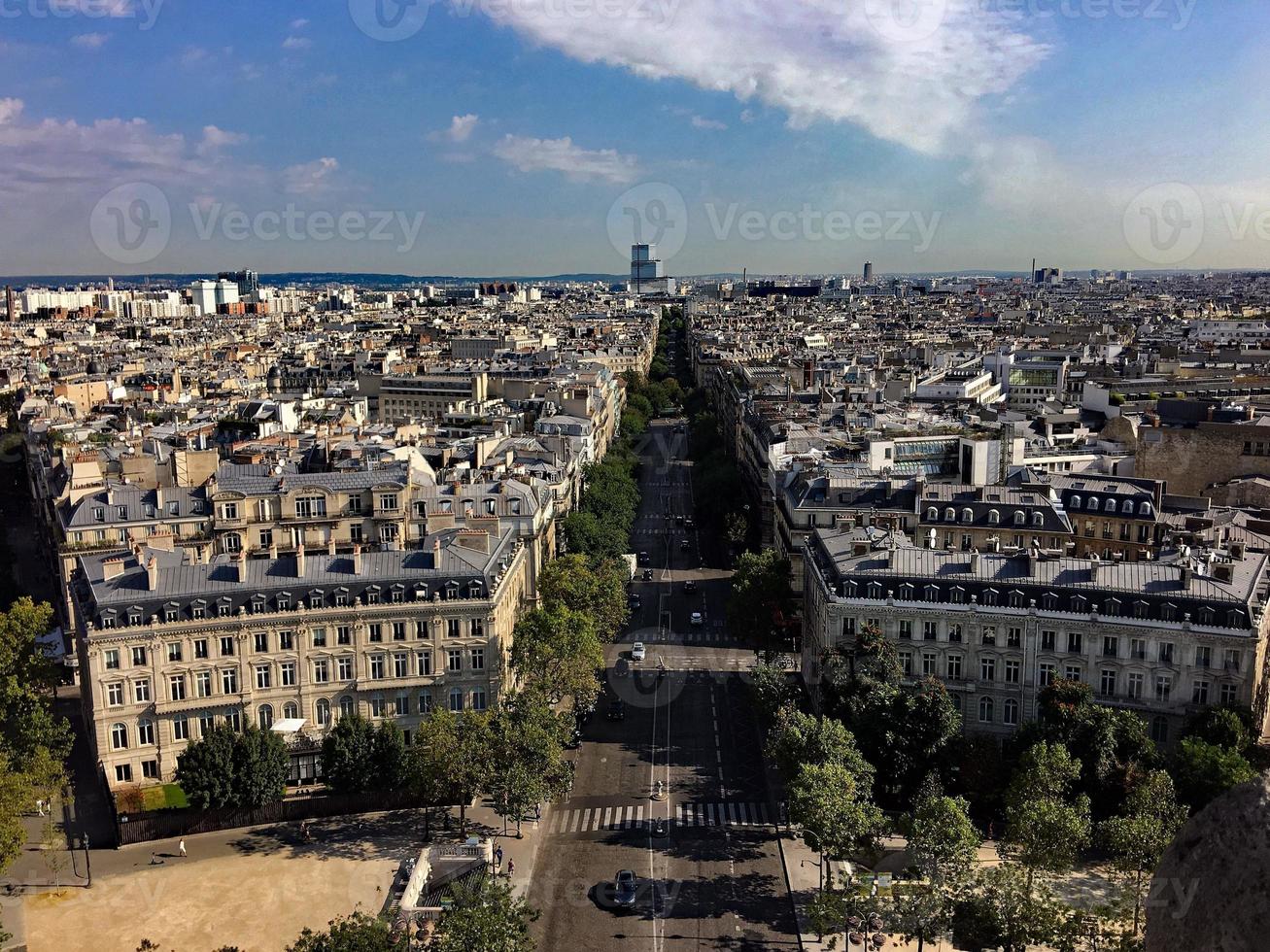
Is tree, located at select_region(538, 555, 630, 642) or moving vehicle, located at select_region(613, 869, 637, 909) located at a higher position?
tree, located at select_region(538, 555, 630, 642)

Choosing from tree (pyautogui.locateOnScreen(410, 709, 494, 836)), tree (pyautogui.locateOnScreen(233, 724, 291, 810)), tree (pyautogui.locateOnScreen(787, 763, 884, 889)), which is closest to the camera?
tree (pyautogui.locateOnScreen(787, 763, 884, 889))

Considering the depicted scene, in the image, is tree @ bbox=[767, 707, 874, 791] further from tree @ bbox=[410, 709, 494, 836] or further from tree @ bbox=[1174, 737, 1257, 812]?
tree @ bbox=[410, 709, 494, 836]

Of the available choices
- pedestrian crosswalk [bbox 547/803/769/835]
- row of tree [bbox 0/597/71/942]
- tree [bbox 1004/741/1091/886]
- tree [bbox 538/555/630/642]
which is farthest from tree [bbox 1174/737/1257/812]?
row of tree [bbox 0/597/71/942]

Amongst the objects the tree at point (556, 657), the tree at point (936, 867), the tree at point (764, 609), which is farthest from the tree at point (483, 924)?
the tree at point (764, 609)

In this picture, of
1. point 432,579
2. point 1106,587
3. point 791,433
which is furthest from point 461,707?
point 791,433

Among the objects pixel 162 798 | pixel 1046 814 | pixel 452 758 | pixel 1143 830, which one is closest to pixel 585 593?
pixel 452 758

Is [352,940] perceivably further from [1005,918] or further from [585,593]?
[585,593]

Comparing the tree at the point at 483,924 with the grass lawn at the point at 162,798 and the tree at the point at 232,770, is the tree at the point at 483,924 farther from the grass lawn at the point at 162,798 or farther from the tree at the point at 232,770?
the grass lawn at the point at 162,798
